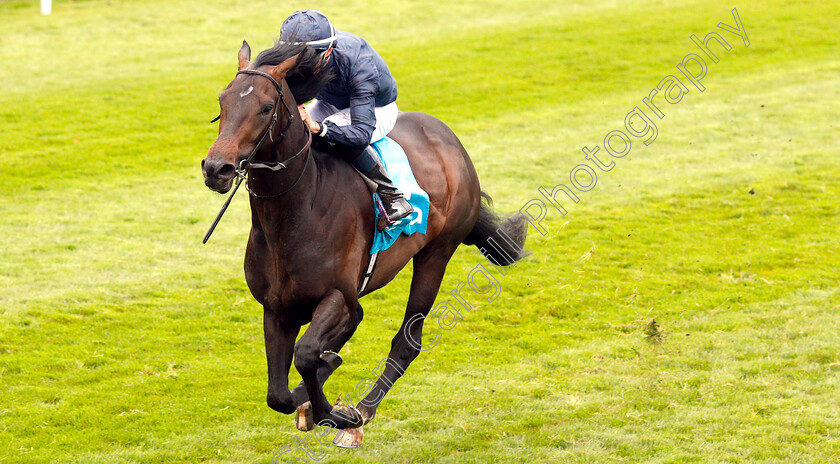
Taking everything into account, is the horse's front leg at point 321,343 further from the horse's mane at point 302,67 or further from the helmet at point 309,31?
the helmet at point 309,31

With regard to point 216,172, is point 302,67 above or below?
above

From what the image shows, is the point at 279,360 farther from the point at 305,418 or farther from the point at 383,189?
the point at 383,189

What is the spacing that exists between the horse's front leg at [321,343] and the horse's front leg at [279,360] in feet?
0.48

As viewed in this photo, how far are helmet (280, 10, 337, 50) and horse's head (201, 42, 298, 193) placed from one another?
0.35 m

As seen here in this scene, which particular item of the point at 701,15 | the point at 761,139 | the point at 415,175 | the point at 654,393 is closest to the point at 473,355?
the point at 654,393

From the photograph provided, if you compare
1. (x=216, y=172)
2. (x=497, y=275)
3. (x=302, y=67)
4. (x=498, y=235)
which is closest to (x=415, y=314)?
(x=498, y=235)

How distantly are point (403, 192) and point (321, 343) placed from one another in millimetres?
1336

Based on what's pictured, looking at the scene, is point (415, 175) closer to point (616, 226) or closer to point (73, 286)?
point (73, 286)

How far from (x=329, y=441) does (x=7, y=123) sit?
11.2 meters

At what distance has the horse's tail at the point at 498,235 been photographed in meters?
7.73

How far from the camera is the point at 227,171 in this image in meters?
4.48

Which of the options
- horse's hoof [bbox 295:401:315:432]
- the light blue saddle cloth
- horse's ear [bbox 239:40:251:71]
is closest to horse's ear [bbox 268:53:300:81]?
horse's ear [bbox 239:40:251:71]

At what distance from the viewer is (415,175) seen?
21.4 feet

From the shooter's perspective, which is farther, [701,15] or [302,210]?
[701,15]
